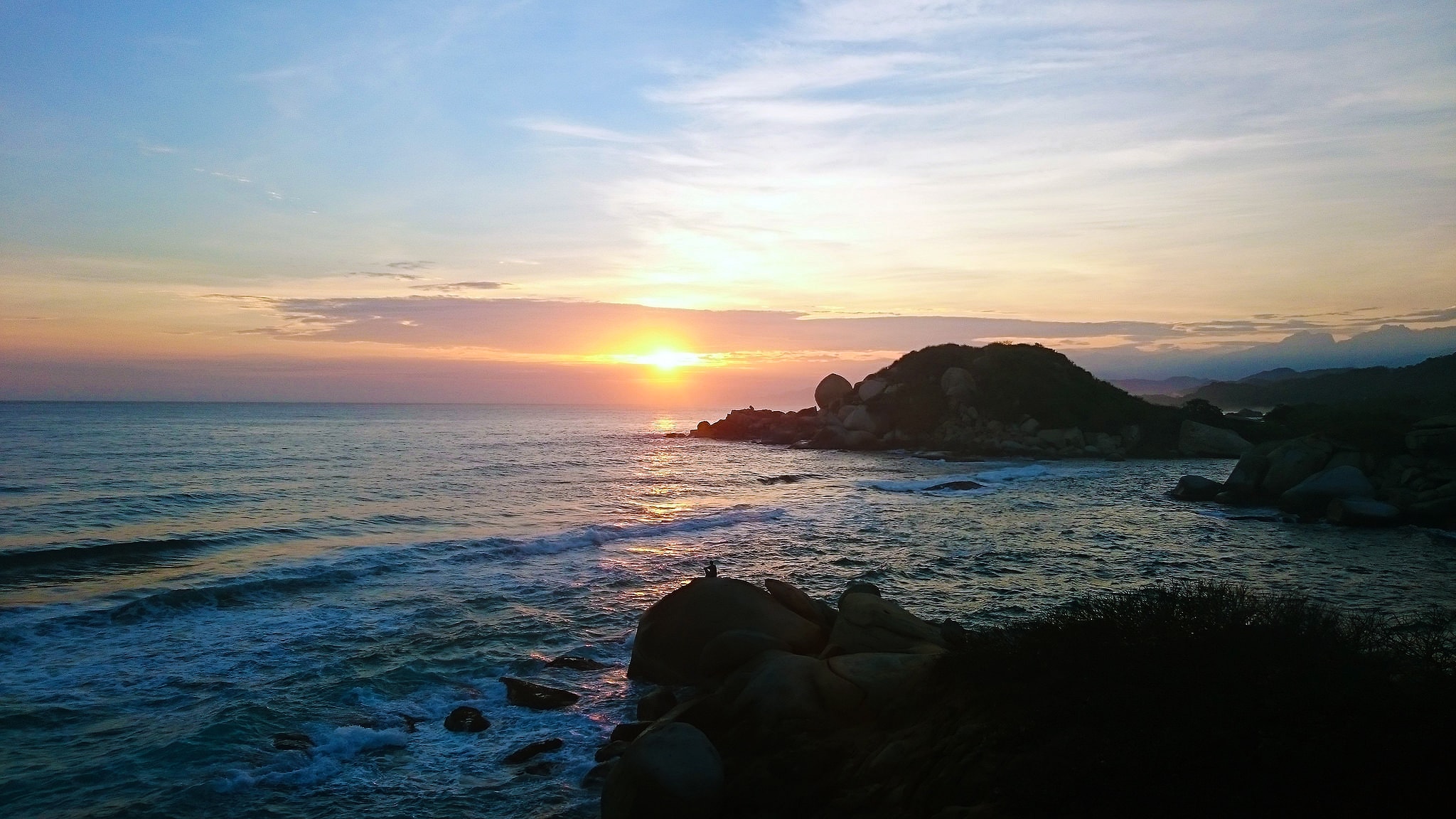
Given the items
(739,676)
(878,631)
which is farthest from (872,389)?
(739,676)

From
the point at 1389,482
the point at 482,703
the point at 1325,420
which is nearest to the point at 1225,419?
the point at 1325,420

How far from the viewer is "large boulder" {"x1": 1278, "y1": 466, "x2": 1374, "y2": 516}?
1132 inches

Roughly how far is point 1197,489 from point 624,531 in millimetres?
25843

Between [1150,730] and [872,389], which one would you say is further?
[872,389]

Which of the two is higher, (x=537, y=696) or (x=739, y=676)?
(x=739, y=676)

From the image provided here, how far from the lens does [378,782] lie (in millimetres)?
10312

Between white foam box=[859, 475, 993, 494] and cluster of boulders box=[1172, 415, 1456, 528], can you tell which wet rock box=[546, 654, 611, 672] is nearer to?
white foam box=[859, 475, 993, 494]

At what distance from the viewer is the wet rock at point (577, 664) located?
14.5 meters

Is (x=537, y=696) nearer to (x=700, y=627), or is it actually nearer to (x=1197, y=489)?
(x=700, y=627)

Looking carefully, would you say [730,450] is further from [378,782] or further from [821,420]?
[378,782]

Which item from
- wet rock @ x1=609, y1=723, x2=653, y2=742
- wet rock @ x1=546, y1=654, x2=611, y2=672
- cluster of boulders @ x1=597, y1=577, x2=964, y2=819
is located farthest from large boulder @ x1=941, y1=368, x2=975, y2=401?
wet rock @ x1=609, y1=723, x2=653, y2=742

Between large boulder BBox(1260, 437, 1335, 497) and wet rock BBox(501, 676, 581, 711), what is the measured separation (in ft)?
107

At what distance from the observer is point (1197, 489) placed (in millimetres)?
34625

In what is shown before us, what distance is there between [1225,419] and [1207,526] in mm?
43228
